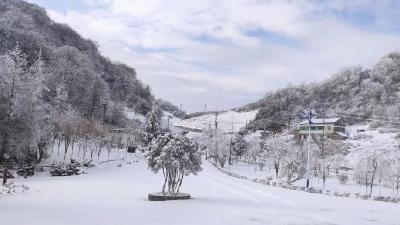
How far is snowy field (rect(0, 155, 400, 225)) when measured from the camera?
1527 cm

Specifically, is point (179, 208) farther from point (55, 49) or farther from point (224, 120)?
point (224, 120)

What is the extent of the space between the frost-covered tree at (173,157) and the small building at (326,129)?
2502 inches

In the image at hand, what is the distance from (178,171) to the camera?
73.8 feet

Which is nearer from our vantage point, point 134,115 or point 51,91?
point 51,91

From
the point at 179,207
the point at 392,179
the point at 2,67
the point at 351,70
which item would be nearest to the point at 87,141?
the point at 2,67

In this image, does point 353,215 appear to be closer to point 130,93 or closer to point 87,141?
point 87,141

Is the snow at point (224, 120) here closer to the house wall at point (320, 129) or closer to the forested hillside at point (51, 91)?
the forested hillside at point (51, 91)

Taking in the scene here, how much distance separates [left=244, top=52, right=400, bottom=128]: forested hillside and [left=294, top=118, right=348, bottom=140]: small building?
43.0 feet

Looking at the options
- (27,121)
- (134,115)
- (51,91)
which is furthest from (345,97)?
(27,121)

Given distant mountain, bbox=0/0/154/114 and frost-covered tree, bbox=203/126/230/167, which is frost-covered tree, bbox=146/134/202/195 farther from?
frost-covered tree, bbox=203/126/230/167

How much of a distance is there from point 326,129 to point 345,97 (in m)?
39.1

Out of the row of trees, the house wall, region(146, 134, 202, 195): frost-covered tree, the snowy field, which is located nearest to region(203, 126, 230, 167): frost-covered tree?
the row of trees

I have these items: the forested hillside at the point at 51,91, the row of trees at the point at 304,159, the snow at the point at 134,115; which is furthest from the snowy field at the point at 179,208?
the snow at the point at 134,115

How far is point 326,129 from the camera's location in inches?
3514
